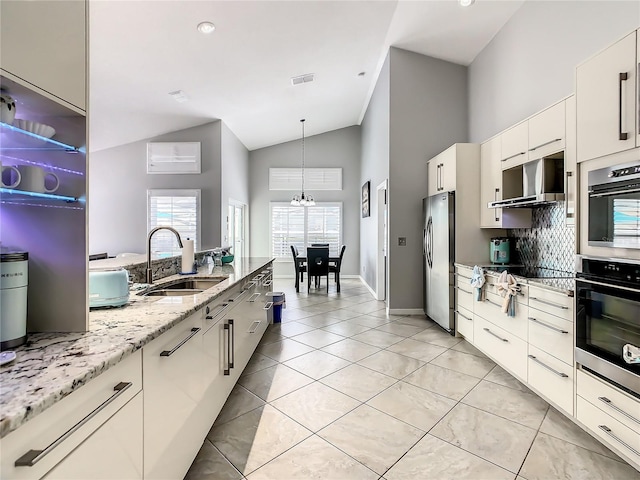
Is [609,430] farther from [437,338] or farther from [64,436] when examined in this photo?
[64,436]

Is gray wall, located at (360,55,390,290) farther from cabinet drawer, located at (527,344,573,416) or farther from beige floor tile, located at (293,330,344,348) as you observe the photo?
cabinet drawer, located at (527,344,573,416)

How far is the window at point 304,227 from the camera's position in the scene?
8570mm

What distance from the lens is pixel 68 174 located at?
1208mm

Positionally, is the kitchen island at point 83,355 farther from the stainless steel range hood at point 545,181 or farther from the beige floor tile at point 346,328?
the stainless steel range hood at point 545,181

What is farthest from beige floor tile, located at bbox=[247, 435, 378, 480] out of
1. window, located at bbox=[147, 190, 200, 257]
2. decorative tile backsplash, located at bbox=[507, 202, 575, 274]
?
window, located at bbox=[147, 190, 200, 257]

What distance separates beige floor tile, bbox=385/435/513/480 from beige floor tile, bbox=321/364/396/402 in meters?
0.64

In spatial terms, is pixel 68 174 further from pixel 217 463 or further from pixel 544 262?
pixel 544 262

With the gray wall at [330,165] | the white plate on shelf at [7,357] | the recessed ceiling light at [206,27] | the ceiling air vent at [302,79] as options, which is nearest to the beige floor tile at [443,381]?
the white plate on shelf at [7,357]

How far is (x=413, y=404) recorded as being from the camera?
7.88 feet

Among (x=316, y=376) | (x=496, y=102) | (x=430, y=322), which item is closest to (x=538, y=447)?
(x=316, y=376)

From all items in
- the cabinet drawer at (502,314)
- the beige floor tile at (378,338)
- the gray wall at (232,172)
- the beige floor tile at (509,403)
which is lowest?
the beige floor tile at (509,403)

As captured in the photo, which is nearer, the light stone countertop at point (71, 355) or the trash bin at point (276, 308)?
the light stone countertop at point (71, 355)

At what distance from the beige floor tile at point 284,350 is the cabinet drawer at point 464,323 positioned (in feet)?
5.46

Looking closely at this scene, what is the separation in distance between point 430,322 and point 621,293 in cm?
292
